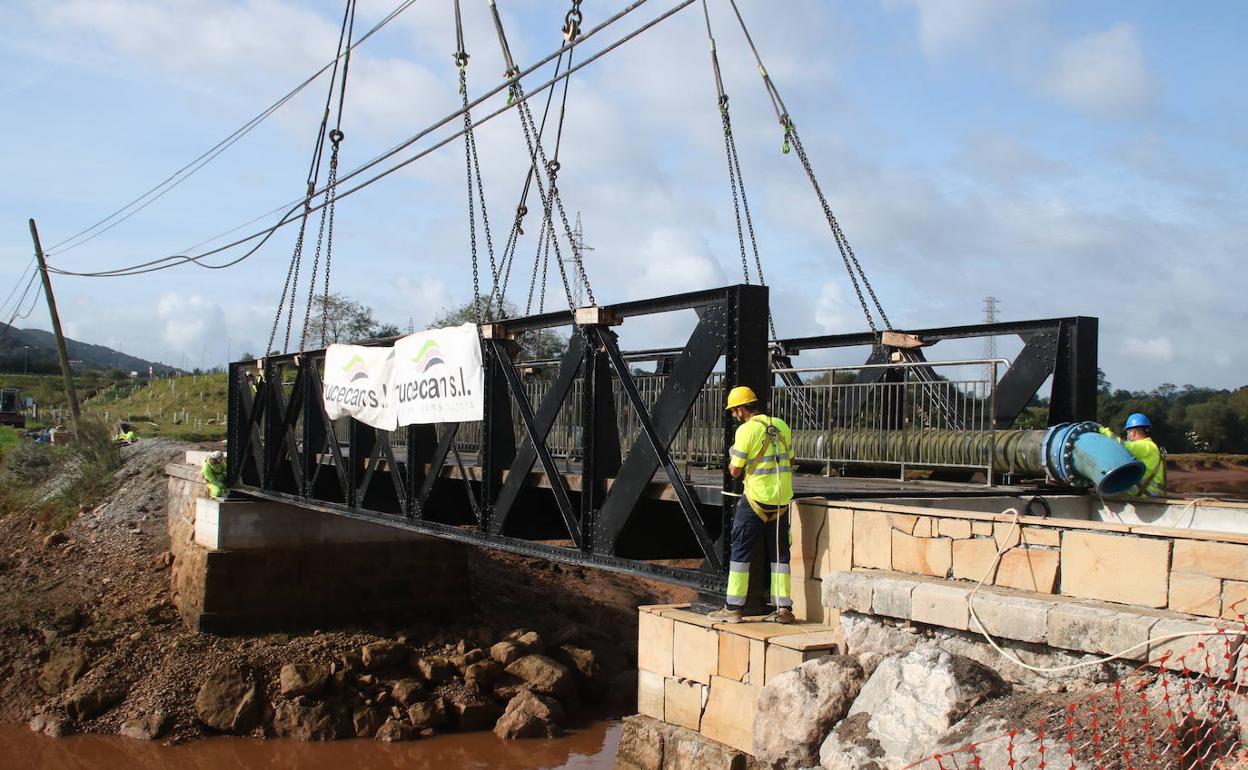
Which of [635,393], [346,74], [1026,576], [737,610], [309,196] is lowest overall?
[737,610]

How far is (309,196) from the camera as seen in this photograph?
732 inches

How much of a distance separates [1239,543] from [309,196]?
1601 centimetres

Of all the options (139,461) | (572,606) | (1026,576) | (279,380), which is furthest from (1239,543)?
(139,461)

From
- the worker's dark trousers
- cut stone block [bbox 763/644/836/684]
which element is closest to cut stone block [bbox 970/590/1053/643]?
cut stone block [bbox 763/644/836/684]

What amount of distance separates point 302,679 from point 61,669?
4109 millimetres

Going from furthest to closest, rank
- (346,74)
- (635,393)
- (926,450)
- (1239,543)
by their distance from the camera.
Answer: (346,74)
(926,450)
(635,393)
(1239,543)

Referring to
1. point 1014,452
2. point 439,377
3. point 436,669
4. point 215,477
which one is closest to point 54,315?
point 215,477

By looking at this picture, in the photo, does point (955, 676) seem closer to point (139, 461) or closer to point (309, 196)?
point (309, 196)

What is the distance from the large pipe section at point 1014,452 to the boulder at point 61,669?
42.7 feet

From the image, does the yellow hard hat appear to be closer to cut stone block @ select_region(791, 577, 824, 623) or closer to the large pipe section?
cut stone block @ select_region(791, 577, 824, 623)

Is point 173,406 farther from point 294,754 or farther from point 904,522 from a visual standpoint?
point 904,522

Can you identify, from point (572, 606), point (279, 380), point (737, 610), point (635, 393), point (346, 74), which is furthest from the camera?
point (572, 606)

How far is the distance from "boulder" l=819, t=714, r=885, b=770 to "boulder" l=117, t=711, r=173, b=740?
13.7m

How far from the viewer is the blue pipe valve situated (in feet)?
33.9
